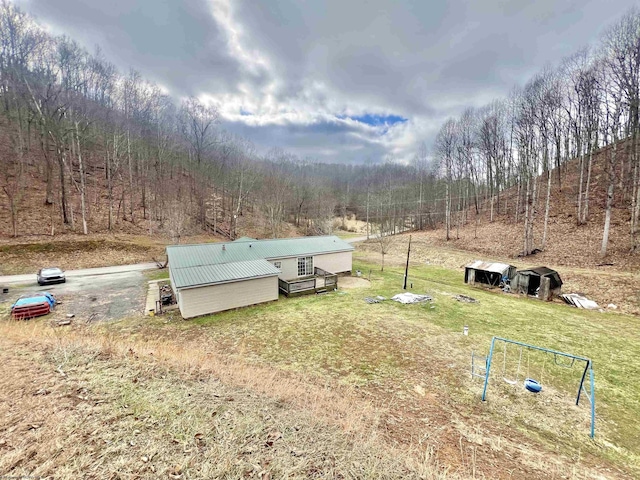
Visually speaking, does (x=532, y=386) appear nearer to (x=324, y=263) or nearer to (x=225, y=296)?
(x=225, y=296)

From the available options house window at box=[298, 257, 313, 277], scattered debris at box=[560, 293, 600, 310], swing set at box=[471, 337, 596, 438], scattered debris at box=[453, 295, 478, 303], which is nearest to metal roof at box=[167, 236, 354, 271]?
house window at box=[298, 257, 313, 277]

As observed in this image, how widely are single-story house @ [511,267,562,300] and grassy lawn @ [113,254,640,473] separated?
3.00 ft

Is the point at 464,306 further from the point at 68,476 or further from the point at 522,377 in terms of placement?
the point at 68,476

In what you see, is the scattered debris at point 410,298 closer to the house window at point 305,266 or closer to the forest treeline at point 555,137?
the house window at point 305,266

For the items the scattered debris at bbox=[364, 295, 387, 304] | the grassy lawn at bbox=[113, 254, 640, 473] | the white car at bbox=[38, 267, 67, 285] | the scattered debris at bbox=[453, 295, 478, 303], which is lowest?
the grassy lawn at bbox=[113, 254, 640, 473]

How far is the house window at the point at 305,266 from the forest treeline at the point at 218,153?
10972 millimetres

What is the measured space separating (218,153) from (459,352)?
149 feet

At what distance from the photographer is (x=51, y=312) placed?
12.3m

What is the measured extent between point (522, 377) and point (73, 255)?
30.3 metres

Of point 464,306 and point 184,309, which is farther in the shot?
point 464,306

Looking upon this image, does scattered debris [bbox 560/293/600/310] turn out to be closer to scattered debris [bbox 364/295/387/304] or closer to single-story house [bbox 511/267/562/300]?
single-story house [bbox 511/267/562/300]

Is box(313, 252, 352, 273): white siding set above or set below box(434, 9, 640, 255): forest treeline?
below

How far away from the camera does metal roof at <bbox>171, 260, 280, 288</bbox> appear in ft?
42.9

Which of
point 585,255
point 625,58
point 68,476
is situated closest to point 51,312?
point 68,476
